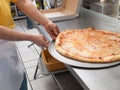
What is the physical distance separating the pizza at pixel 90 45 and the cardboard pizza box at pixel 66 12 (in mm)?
390

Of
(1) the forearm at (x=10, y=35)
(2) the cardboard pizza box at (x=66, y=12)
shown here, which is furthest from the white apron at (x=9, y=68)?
(2) the cardboard pizza box at (x=66, y=12)

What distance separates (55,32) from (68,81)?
1.70 feet

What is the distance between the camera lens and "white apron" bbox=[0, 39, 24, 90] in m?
1.16

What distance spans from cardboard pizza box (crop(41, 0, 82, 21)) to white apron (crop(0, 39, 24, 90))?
1.89 feet

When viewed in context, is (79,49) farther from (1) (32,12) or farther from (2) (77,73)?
(1) (32,12)

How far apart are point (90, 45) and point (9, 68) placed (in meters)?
0.55

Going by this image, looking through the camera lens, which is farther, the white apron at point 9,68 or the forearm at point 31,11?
the forearm at point 31,11

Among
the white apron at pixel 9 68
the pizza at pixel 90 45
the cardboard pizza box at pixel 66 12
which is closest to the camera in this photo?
the pizza at pixel 90 45

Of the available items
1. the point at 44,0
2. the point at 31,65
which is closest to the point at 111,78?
the point at 31,65

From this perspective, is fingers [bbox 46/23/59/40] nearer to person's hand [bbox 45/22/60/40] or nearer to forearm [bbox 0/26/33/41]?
A: person's hand [bbox 45/22/60/40]

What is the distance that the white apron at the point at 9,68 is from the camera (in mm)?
1163

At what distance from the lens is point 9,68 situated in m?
1.20

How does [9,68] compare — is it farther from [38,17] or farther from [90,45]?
[90,45]

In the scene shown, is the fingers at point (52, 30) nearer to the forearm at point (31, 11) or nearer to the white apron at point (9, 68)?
the forearm at point (31, 11)
